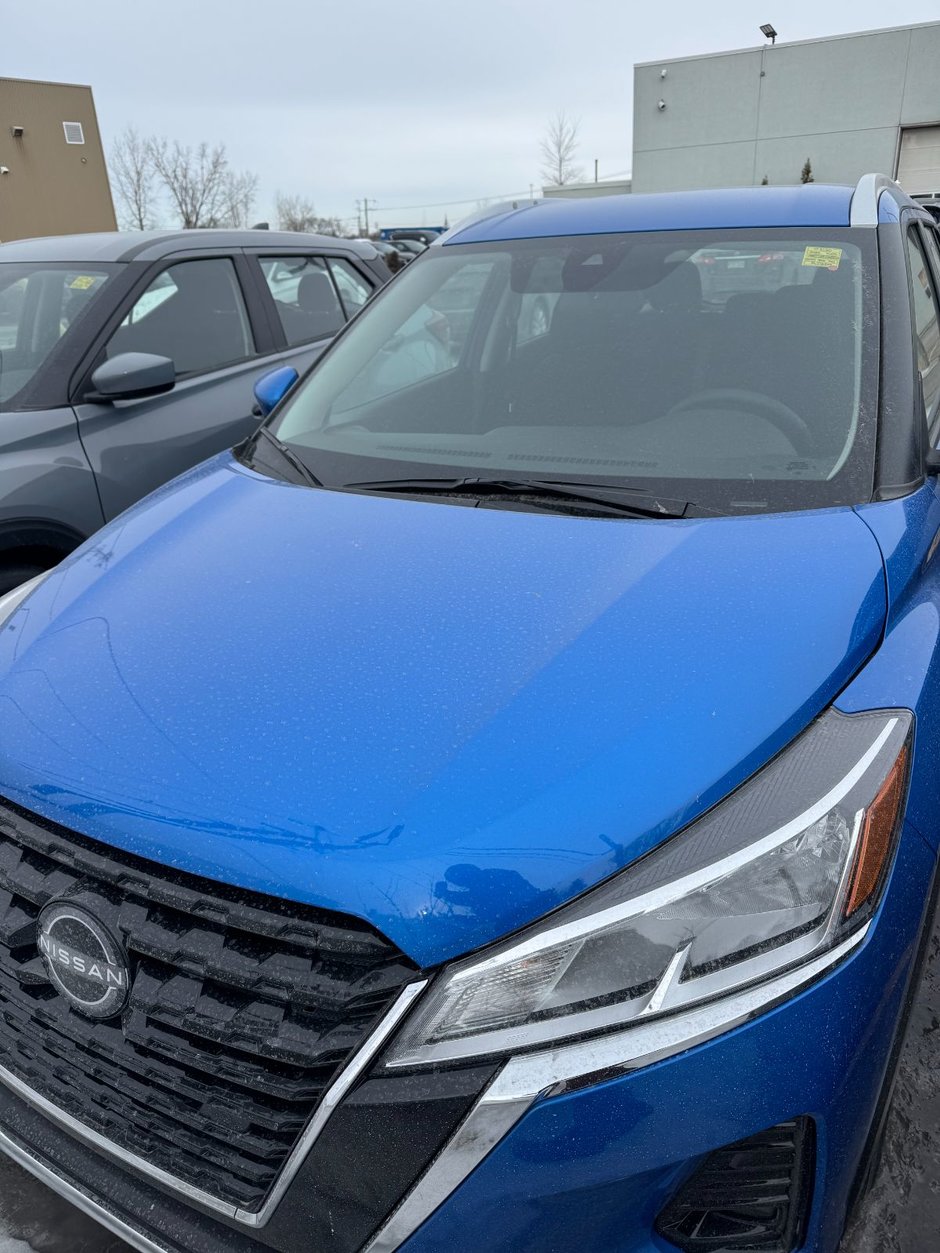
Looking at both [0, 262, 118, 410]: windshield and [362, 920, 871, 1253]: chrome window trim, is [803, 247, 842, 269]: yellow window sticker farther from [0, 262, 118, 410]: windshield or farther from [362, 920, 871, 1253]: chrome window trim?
[0, 262, 118, 410]: windshield

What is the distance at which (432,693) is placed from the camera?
1.40m

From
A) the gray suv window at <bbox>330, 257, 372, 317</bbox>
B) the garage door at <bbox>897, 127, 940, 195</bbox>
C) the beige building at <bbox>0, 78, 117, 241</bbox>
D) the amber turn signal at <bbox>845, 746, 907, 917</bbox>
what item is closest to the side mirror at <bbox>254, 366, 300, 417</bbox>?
the amber turn signal at <bbox>845, 746, 907, 917</bbox>

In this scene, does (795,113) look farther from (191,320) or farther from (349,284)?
(191,320)

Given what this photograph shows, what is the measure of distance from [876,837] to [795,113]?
37.9 meters

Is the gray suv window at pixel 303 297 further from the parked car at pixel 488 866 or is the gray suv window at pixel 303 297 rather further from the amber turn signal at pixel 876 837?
the amber turn signal at pixel 876 837

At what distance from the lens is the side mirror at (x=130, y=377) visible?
3.49 meters

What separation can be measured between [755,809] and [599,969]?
30 cm

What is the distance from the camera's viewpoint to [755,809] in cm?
123

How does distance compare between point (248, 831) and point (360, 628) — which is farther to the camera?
point (360, 628)

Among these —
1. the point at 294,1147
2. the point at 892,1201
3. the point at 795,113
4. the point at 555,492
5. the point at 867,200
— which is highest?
the point at 795,113

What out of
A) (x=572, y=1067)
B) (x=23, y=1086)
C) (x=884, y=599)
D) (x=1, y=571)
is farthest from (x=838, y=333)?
(x=1, y=571)

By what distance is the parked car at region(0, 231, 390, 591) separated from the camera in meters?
3.36

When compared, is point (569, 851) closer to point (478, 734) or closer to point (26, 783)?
point (478, 734)

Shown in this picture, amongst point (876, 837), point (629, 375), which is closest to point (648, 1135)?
point (876, 837)
